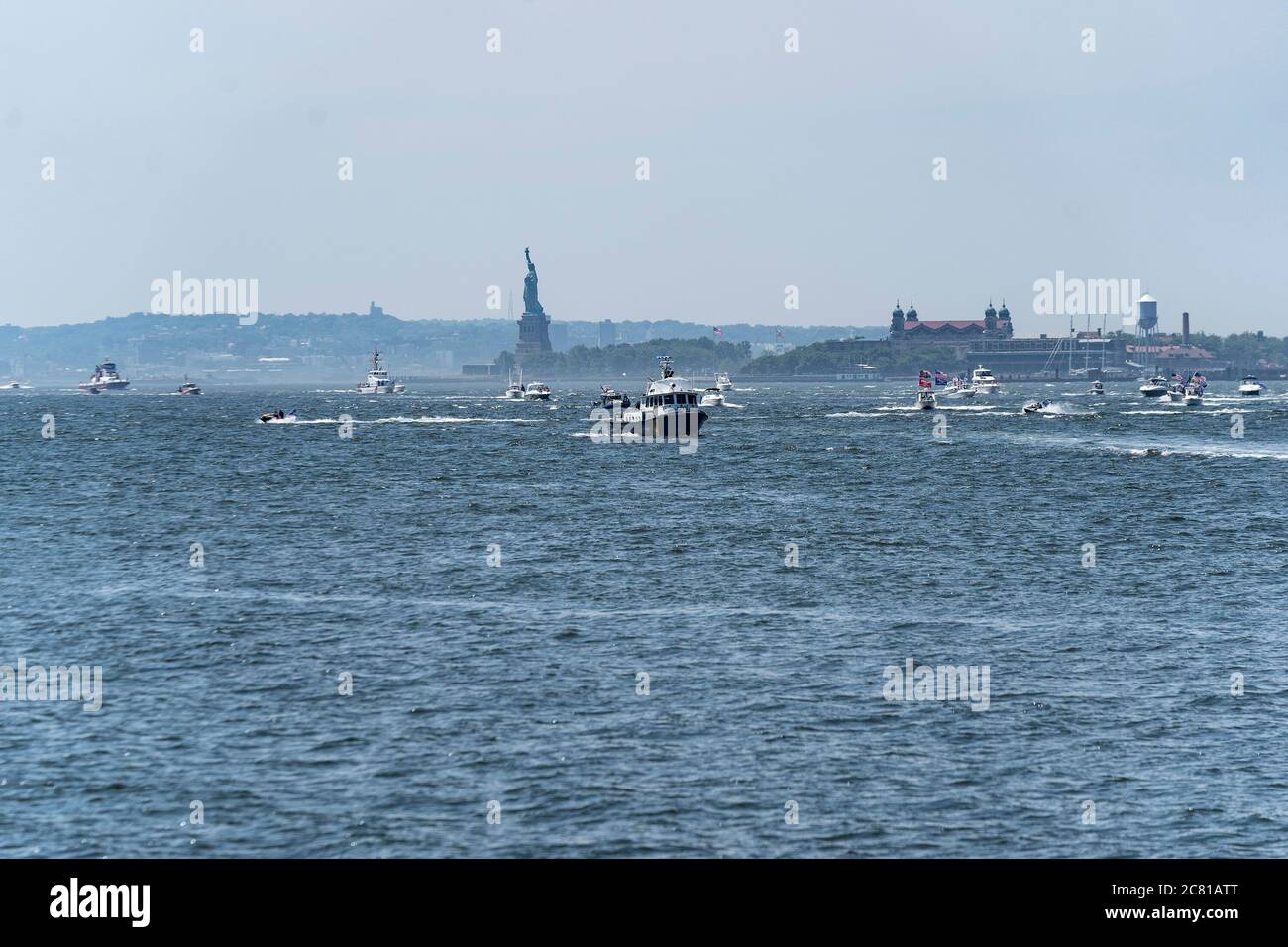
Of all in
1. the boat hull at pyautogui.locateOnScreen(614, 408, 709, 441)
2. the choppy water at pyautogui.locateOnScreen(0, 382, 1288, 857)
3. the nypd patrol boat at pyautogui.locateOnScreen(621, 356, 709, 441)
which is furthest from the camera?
the boat hull at pyautogui.locateOnScreen(614, 408, 709, 441)

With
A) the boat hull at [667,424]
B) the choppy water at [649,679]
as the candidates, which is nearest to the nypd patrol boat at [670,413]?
the boat hull at [667,424]

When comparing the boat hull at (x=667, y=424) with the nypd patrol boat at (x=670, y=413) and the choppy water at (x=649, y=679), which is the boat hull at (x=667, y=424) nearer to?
the nypd patrol boat at (x=670, y=413)

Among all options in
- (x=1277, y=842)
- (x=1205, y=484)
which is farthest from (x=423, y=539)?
(x=1205, y=484)

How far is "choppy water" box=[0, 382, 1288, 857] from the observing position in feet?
91.2

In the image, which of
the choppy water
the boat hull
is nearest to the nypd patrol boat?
the boat hull

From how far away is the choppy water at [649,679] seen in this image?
27.8 metres

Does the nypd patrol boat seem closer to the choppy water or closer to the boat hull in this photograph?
the boat hull

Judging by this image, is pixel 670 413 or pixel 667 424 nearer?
pixel 670 413

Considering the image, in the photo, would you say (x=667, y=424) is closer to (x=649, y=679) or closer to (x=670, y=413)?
(x=670, y=413)

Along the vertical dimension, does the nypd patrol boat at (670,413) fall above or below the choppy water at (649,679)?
above

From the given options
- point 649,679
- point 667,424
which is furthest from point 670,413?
point 649,679

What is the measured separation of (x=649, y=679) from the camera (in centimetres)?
3953
